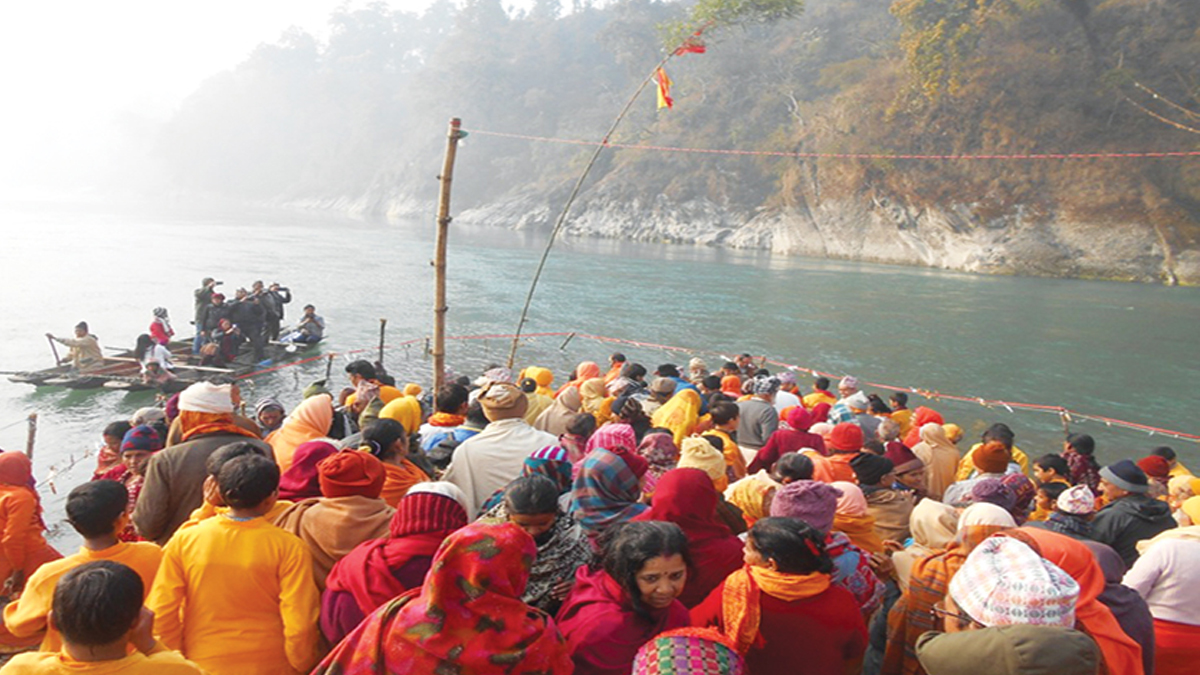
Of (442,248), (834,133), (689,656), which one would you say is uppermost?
(834,133)

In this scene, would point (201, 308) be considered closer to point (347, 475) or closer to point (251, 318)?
point (251, 318)

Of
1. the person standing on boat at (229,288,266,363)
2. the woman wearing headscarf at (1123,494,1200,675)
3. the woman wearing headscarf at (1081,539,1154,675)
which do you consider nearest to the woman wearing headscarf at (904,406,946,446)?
the woman wearing headscarf at (1123,494,1200,675)

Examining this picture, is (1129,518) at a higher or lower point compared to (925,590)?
lower

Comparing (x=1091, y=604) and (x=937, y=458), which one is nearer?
(x=1091, y=604)

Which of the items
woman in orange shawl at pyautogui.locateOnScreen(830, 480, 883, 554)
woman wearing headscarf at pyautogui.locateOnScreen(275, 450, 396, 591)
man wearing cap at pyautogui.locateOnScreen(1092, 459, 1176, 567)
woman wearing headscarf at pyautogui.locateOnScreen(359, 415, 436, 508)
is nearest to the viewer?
woman wearing headscarf at pyautogui.locateOnScreen(275, 450, 396, 591)

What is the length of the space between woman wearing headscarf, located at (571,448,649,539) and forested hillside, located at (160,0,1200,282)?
4232 centimetres

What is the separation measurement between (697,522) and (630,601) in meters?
0.61

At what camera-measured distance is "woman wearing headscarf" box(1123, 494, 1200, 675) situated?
9.68 ft

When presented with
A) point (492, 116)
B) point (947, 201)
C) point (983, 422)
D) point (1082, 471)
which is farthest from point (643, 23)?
point (1082, 471)

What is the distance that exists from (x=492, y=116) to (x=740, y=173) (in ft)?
133

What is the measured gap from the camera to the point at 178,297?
971 inches

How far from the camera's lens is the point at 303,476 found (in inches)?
136

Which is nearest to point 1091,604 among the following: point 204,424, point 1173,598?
point 1173,598

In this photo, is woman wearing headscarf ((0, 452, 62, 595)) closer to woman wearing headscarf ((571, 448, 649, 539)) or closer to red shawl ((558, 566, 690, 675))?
woman wearing headscarf ((571, 448, 649, 539))
